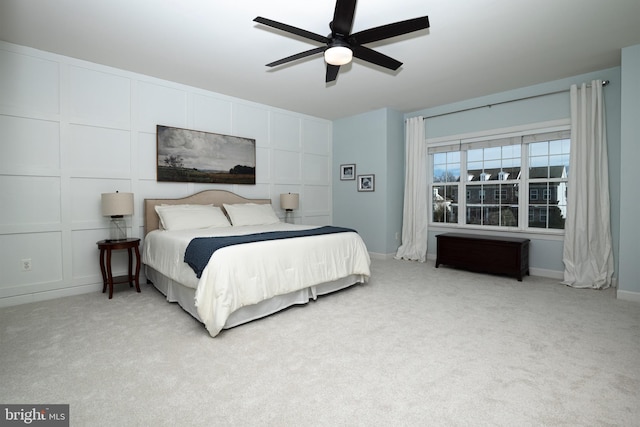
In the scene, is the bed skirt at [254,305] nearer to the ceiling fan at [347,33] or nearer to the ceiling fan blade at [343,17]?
the ceiling fan at [347,33]

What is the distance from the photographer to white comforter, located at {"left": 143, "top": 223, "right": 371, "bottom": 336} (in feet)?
8.48

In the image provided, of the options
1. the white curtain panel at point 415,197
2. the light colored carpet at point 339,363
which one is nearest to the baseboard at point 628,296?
the light colored carpet at point 339,363

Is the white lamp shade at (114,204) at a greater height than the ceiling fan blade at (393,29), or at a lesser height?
lesser

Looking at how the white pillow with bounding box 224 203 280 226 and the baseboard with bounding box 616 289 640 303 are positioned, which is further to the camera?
the white pillow with bounding box 224 203 280 226

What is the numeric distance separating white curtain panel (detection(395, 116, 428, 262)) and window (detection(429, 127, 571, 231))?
0.81 ft

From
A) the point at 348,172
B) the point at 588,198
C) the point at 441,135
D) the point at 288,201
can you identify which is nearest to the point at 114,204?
the point at 288,201

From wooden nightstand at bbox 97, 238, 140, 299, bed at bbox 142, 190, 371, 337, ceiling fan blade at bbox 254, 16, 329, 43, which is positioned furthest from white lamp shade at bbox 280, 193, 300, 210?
ceiling fan blade at bbox 254, 16, 329, 43

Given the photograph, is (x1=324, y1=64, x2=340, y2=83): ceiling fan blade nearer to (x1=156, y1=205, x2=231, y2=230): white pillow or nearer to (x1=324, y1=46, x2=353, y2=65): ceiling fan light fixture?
(x1=324, y1=46, x2=353, y2=65): ceiling fan light fixture

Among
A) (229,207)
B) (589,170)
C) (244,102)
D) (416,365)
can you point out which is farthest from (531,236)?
(244,102)

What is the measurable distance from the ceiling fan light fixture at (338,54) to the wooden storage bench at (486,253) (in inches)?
129

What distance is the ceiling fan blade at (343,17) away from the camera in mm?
2201

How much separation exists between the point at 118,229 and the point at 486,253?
4.92 meters

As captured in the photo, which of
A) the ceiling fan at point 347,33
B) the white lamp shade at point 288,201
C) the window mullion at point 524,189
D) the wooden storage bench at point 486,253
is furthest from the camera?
the white lamp shade at point 288,201

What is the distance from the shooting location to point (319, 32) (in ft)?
9.95
